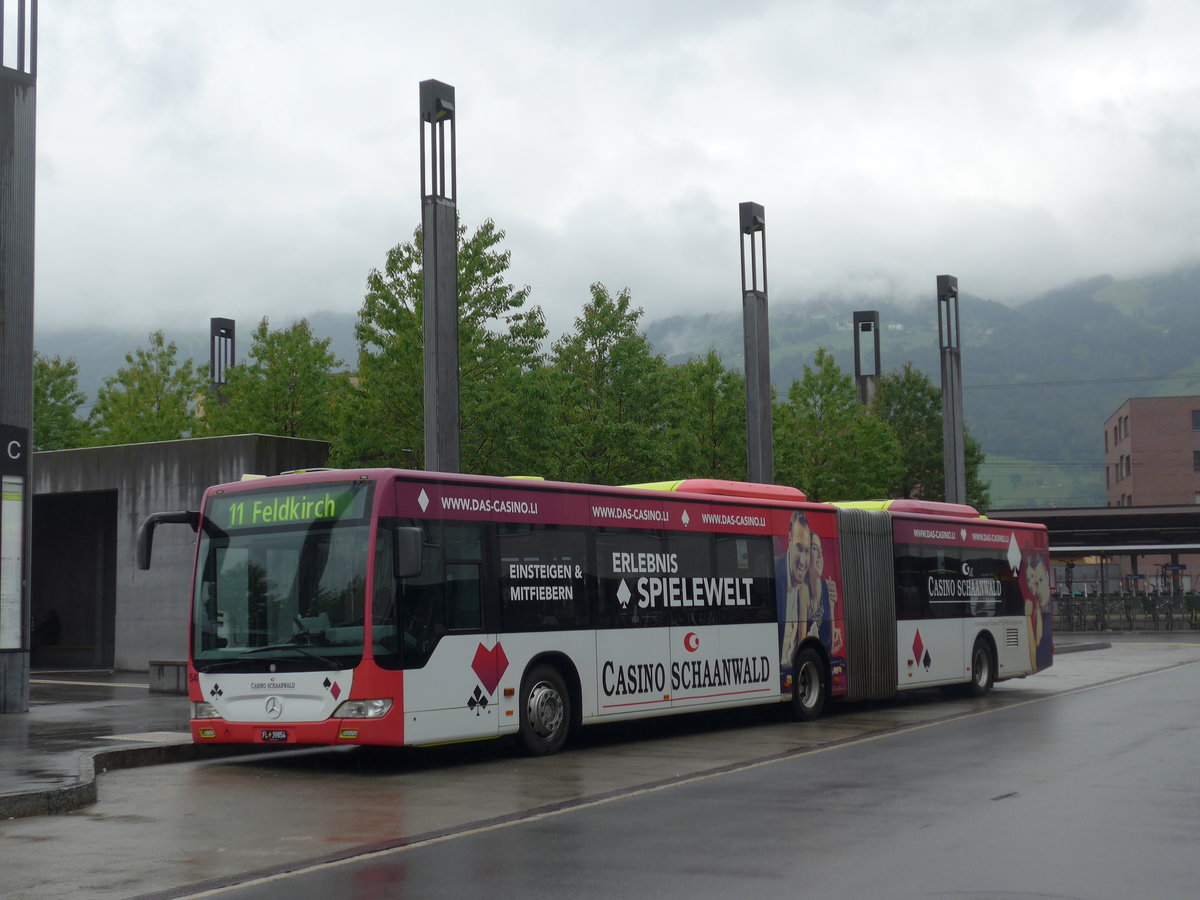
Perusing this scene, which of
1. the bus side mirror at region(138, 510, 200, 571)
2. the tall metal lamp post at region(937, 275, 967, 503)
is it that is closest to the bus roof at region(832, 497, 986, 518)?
the bus side mirror at region(138, 510, 200, 571)

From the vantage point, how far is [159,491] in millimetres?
28016

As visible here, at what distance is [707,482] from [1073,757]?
6.24 meters

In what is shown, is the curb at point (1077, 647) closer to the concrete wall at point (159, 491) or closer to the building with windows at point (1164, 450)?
the concrete wall at point (159, 491)

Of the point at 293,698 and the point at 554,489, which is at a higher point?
the point at 554,489

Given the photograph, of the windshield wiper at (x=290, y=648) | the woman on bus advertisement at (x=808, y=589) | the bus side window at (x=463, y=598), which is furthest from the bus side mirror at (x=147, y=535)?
the woman on bus advertisement at (x=808, y=589)

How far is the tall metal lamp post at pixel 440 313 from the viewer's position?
724 inches

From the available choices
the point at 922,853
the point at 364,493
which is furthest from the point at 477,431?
the point at 922,853

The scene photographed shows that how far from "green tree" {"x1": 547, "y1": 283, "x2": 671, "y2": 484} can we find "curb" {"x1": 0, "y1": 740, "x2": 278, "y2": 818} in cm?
1996

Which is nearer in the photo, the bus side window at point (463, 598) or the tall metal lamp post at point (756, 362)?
the bus side window at point (463, 598)

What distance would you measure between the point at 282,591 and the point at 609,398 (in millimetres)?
25553

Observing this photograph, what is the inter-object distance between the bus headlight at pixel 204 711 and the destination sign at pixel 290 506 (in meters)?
1.77

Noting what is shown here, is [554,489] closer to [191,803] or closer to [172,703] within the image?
[191,803]

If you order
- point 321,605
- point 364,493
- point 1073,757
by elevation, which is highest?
point 364,493

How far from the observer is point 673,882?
27.0 feet
